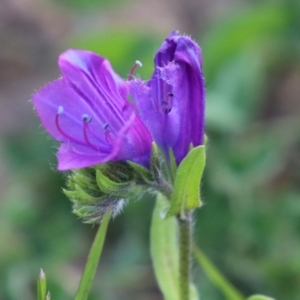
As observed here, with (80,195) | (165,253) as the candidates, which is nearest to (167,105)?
(80,195)

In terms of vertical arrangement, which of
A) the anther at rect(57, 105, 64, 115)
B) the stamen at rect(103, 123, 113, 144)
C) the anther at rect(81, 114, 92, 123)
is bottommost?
the stamen at rect(103, 123, 113, 144)

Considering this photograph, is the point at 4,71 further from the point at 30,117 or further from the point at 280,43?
the point at 280,43

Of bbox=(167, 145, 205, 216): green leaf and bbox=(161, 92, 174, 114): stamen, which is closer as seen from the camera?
bbox=(167, 145, 205, 216): green leaf

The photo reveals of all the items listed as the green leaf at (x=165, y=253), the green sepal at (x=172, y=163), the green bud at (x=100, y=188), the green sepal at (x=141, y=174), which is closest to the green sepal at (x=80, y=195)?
the green bud at (x=100, y=188)

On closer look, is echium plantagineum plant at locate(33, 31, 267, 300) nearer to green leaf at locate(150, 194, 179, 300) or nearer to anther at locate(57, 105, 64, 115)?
anther at locate(57, 105, 64, 115)

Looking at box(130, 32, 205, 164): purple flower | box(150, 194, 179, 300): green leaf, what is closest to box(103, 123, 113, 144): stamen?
box(130, 32, 205, 164): purple flower

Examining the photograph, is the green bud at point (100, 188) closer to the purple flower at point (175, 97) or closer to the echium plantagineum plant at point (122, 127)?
the echium plantagineum plant at point (122, 127)
